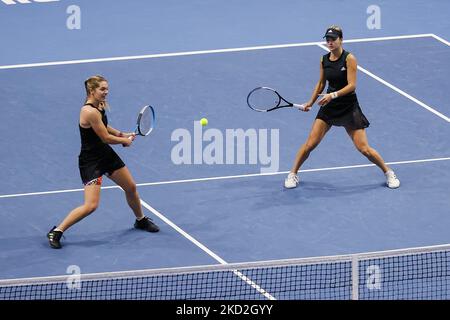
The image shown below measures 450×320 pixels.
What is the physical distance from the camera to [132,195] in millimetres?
14039

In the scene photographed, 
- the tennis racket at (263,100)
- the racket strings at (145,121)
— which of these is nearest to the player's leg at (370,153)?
the tennis racket at (263,100)

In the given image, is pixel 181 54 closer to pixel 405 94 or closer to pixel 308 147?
pixel 405 94

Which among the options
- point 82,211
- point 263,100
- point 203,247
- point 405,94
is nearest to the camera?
point 82,211

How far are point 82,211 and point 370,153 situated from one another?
12.1 feet

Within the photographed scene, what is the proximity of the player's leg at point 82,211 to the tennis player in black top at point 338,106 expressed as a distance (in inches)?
108

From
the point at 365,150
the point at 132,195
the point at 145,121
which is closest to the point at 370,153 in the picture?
the point at 365,150

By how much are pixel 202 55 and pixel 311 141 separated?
537cm

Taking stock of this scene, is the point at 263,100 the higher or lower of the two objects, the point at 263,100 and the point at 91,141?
the higher

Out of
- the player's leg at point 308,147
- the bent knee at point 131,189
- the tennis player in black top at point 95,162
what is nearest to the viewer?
the tennis player in black top at point 95,162

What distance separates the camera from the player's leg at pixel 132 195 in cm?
1388

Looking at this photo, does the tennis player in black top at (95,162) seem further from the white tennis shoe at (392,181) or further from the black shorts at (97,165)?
the white tennis shoe at (392,181)

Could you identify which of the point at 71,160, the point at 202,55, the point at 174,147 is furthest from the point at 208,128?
the point at 202,55

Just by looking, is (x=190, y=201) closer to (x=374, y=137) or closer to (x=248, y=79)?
(x=374, y=137)

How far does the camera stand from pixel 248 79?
1903cm
